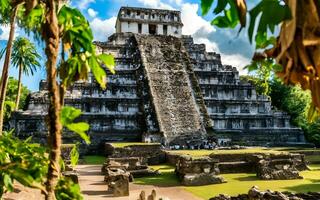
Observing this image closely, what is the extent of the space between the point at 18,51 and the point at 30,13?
3247 cm

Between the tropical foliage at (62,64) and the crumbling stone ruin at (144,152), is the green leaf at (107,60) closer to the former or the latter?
the tropical foliage at (62,64)

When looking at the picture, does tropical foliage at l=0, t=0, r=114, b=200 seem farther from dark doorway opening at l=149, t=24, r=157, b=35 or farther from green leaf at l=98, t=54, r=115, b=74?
dark doorway opening at l=149, t=24, r=157, b=35

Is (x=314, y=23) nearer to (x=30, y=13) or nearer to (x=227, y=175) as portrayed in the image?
(x=30, y=13)

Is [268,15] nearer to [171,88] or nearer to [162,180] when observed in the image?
[162,180]

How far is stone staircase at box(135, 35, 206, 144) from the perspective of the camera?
82.4ft

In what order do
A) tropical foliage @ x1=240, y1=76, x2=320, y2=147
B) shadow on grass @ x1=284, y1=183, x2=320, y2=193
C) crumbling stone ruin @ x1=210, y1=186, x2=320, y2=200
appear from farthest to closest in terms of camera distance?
tropical foliage @ x1=240, y1=76, x2=320, y2=147, shadow on grass @ x1=284, y1=183, x2=320, y2=193, crumbling stone ruin @ x1=210, y1=186, x2=320, y2=200

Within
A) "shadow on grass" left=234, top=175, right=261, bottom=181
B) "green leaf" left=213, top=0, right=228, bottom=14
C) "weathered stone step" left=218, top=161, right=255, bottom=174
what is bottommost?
"shadow on grass" left=234, top=175, right=261, bottom=181

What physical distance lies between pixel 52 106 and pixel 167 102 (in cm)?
2484

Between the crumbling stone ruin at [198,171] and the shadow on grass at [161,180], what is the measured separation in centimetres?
38

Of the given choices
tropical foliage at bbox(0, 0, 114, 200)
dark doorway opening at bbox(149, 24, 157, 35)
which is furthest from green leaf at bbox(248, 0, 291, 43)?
dark doorway opening at bbox(149, 24, 157, 35)

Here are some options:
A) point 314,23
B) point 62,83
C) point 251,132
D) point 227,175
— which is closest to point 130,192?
point 227,175

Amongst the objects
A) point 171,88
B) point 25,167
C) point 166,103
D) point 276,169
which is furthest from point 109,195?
point 171,88

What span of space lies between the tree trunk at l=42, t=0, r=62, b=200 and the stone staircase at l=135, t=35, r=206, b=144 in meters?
22.1

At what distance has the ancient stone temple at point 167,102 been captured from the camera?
2481 centimetres
